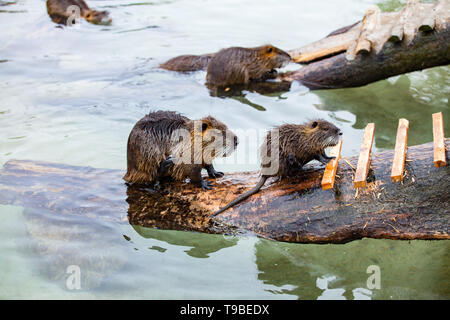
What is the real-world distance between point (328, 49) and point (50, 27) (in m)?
6.30

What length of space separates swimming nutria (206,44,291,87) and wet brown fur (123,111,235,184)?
12.5 feet

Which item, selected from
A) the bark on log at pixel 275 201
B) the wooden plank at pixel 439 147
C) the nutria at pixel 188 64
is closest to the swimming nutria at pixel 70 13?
the nutria at pixel 188 64


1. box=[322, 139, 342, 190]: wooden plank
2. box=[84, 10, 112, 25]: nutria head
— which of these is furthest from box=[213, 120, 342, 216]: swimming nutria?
box=[84, 10, 112, 25]: nutria head

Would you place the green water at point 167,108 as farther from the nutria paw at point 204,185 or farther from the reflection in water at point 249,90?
the nutria paw at point 204,185

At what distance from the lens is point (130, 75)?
27.2 feet

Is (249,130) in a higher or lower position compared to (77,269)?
higher

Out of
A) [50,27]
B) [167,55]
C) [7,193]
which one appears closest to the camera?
[7,193]

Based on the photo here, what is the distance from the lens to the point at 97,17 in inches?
428

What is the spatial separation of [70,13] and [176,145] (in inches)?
311

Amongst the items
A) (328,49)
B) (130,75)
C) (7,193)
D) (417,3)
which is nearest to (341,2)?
(328,49)

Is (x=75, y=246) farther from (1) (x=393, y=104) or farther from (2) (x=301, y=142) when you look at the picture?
(1) (x=393, y=104)

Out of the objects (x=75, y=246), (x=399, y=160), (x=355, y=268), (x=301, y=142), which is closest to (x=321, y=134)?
(x=301, y=142)
